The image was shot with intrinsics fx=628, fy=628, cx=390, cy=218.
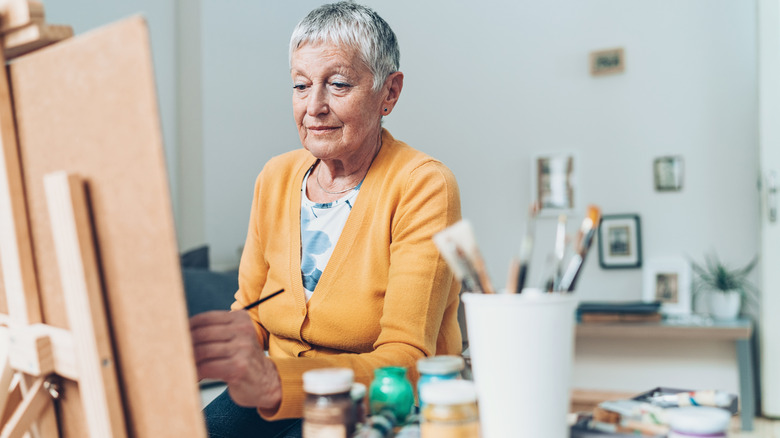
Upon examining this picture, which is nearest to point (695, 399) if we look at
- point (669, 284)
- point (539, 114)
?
point (669, 284)

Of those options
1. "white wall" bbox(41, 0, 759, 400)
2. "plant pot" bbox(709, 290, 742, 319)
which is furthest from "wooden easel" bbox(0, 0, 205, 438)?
"plant pot" bbox(709, 290, 742, 319)

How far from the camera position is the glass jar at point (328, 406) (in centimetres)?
57

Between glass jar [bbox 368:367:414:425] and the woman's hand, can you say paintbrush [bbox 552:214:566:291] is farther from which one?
the woman's hand

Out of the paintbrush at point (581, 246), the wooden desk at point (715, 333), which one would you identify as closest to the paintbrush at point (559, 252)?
the paintbrush at point (581, 246)

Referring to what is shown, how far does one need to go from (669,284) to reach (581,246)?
286cm

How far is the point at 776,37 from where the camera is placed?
2791mm

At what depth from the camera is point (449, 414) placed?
21.9 inches

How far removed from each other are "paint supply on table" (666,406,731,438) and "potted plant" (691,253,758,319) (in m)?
2.69

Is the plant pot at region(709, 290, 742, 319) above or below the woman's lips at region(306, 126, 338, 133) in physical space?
below

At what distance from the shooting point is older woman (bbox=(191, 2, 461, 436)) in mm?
974

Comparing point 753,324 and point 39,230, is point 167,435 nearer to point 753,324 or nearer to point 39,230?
point 39,230

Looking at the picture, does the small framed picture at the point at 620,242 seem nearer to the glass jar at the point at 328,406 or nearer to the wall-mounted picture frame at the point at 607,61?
the wall-mounted picture frame at the point at 607,61

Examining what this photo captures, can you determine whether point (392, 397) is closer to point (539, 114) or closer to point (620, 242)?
point (620, 242)

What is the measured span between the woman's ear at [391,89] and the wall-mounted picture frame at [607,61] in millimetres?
2366
